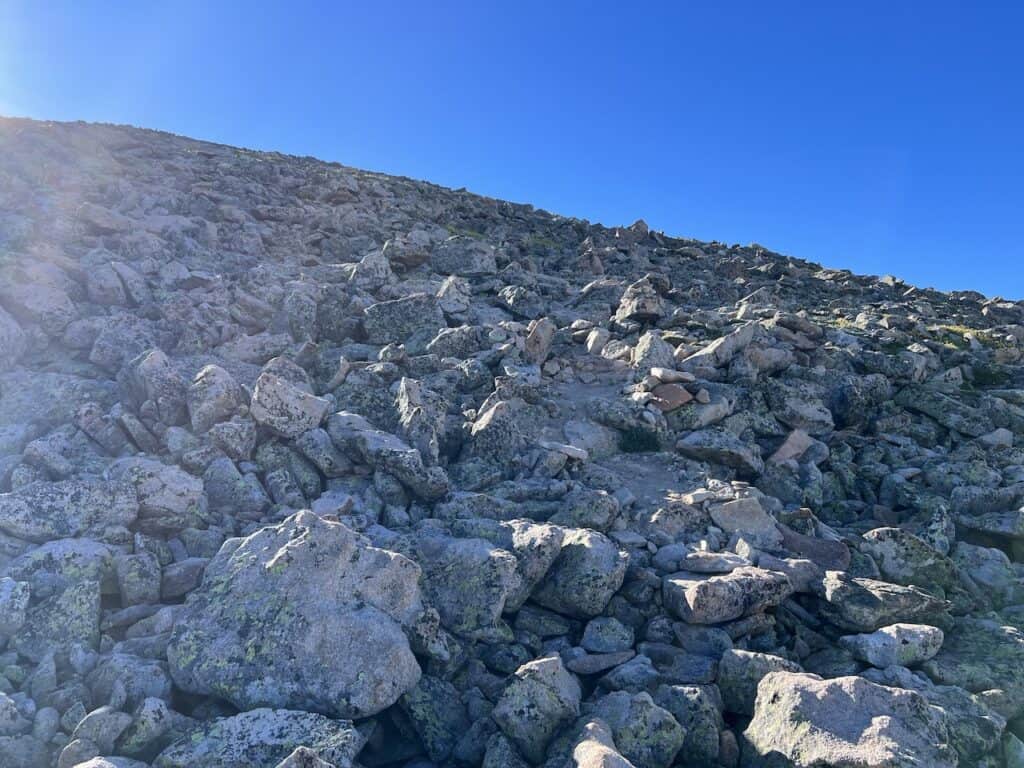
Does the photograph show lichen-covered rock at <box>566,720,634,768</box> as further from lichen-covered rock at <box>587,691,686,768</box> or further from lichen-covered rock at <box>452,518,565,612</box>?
lichen-covered rock at <box>452,518,565,612</box>

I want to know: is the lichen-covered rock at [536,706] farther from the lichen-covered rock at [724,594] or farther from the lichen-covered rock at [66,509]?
the lichen-covered rock at [66,509]

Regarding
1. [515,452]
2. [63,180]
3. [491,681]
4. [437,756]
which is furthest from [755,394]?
A: [63,180]

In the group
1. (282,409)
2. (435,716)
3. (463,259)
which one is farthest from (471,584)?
(463,259)

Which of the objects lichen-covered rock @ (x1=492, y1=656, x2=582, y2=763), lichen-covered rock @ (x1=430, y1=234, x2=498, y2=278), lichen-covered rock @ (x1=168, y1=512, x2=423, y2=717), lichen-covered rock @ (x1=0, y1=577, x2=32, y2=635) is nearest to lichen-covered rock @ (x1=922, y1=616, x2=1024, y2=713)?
lichen-covered rock @ (x1=492, y1=656, x2=582, y2=763)

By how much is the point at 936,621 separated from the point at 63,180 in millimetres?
32803

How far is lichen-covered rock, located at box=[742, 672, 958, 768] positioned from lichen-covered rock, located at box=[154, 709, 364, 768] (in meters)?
4.25

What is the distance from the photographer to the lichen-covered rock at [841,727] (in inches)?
257

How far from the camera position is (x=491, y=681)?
8023mm

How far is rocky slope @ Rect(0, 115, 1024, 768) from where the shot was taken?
7.04m

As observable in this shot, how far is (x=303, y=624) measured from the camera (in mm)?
7414

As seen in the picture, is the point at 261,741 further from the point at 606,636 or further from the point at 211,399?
the point at 211,399

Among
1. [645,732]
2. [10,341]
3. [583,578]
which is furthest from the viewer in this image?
[10,341]

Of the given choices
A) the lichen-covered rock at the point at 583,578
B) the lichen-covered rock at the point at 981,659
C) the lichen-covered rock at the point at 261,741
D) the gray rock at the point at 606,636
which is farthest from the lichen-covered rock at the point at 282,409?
the lichen-covered rock at the point at 981,659

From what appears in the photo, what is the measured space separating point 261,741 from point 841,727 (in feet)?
18.8
